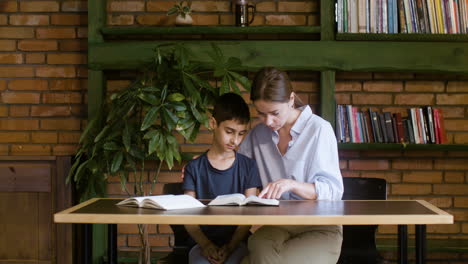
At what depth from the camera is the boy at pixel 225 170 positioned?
7.39ft

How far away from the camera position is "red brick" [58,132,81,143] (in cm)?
358

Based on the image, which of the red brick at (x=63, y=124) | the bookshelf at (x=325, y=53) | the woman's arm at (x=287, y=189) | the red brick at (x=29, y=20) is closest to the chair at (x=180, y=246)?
the woman's arm at (x=287, y=189)

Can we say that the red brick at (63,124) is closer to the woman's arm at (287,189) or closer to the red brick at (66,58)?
the red brick at (66,58)

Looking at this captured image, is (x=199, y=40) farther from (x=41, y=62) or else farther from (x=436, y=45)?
(x=436, y=45)

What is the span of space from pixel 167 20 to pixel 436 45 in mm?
1600

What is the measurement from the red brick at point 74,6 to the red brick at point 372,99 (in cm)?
178

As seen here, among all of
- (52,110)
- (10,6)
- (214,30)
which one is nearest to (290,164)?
(214,30)

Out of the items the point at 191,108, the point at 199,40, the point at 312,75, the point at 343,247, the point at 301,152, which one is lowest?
the point at 343,247

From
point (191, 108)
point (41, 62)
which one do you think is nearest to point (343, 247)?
point (191, 108)

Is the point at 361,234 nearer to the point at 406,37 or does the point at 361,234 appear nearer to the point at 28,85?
the point at 406,37

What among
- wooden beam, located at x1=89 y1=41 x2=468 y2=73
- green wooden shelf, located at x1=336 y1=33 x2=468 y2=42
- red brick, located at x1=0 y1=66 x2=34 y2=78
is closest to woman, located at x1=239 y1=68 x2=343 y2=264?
wooden beam, located at x1=89 y1=41 x2=468 y2=73

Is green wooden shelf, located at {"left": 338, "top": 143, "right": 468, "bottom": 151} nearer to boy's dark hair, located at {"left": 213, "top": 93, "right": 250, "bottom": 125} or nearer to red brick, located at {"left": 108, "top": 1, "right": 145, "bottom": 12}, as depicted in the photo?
boy's dark hair, located at {"left": 213, "top": 93, "right": 250, "bottom": 125}

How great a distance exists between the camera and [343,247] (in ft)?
8.37

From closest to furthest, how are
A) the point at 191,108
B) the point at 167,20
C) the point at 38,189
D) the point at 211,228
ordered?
the point at 211,228 → the point at 191,108 → the point at 38,189 → the point at 167,20
